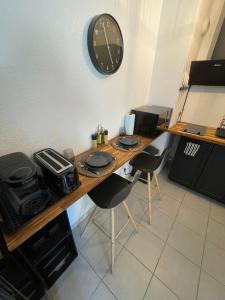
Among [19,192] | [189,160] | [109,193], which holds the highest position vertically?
[19,192]

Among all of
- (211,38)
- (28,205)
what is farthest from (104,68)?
(211,38)

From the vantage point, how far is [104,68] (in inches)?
45.6

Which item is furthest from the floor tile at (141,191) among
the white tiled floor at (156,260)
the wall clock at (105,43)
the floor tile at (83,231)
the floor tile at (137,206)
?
the wall clock at (105,43)

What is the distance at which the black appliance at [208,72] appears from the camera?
1.62m

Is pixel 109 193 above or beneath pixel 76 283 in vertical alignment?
above

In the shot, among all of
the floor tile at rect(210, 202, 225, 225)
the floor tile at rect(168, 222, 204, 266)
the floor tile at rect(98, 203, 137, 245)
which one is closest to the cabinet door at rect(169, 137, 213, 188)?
the floor tile at rect(210, 202, 225, 225)

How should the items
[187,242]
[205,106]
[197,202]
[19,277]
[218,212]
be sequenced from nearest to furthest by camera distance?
[19,277], [187,242], [218,212], [197,202], [205,106]

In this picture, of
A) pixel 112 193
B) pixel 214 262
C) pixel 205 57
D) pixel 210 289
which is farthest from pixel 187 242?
pixel 205 57

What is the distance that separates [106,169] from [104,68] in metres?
0.83

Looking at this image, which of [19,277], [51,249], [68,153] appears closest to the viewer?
[19,277]

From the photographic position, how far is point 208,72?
168 centimetres

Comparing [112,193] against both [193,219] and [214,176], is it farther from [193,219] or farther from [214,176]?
[214,176]

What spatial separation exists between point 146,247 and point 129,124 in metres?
1.26

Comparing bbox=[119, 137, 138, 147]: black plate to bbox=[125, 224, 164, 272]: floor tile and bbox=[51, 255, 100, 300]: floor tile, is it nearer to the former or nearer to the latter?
bbox=[125, 224, 164, 272]: floor tile
